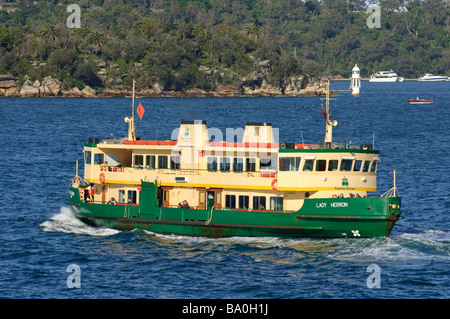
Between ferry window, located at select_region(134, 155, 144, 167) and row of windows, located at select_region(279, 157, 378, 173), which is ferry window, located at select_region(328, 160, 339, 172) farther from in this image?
ferry window, located at select_region(134, 155, 144, 167)

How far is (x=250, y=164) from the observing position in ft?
160

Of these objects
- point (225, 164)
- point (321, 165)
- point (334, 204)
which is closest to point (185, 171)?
point (225, 164)

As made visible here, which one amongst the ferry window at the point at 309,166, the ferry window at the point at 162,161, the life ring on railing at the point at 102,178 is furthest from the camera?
the life ring on railing at the point at 102,178

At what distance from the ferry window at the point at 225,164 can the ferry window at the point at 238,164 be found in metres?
0.37

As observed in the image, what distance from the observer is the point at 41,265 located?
43.4 metres

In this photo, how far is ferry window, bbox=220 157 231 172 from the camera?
49.3 meters

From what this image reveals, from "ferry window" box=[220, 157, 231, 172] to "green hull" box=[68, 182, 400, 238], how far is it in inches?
115

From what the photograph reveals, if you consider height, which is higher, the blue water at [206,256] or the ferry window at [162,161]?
the ferry window at [162,161]

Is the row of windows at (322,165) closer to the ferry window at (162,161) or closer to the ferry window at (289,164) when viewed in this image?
the ferry window at (289,164)

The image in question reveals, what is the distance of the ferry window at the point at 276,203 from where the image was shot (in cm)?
4819

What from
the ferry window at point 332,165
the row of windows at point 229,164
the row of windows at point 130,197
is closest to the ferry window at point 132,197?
the row of windows at point 130,197

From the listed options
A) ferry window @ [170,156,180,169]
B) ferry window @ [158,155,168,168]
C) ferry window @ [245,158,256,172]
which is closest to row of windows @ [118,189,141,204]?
ferry window @ [158,155,168,168]

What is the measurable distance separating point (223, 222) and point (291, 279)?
28.3 ft
